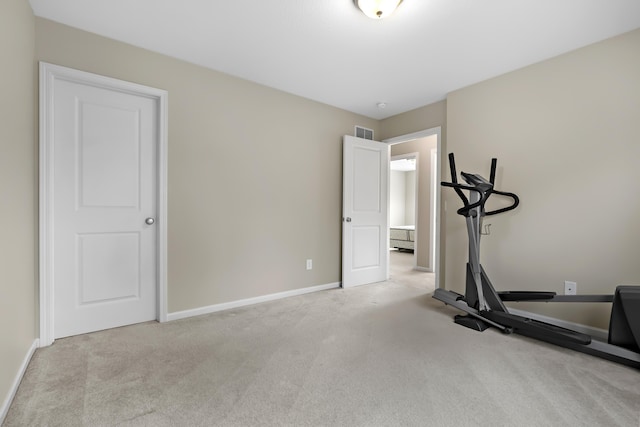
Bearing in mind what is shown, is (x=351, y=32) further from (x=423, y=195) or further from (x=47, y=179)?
(x=423, y=195)

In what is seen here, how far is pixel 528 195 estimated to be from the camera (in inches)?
113

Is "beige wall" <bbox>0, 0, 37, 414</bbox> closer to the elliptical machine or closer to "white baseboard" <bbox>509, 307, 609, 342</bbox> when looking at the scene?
the elliptical machine

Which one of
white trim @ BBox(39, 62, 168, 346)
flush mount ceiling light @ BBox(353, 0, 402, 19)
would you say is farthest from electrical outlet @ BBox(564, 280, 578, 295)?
white trim @ BBox(39, 62, 168, 346)

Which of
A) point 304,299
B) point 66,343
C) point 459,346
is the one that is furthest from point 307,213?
point 66,343

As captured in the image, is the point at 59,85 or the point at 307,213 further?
the point at 307,213

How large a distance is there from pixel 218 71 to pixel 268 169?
1123mm

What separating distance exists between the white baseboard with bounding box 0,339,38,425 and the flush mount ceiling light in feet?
10.1

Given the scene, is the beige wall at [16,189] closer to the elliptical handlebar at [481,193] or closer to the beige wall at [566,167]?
the elliptical handlebar at [481,193]

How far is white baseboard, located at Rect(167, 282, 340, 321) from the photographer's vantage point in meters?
2.83

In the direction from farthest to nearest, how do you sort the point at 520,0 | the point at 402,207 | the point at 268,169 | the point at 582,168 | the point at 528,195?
the point at 402,207 → the point at 268,169 → the point at 528,195 → the point at 582,168 → the point at 520,0

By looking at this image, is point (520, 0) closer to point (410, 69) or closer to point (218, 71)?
point (410, 69)

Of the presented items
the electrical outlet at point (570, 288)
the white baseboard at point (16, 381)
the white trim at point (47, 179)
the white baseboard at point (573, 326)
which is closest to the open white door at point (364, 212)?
the white baseboard at point (573, 326)

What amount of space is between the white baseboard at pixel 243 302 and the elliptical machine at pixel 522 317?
1498 millimetres

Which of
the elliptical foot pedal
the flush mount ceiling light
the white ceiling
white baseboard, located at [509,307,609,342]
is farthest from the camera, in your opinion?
the elliptical foot pedal
